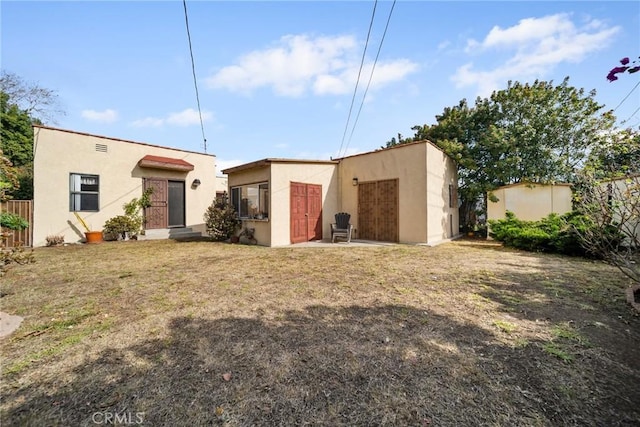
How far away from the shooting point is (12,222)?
23.5ft

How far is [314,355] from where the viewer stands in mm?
2229

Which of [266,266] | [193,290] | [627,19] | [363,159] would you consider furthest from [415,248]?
[627,19]

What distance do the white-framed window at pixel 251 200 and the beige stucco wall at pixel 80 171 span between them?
3.00 m

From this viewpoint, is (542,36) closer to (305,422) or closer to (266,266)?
(266,266)

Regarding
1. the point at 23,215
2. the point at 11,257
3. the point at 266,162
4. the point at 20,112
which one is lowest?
the point at 11,257

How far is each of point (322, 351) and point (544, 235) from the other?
7.51 m

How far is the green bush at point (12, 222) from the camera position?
6926 millimetres

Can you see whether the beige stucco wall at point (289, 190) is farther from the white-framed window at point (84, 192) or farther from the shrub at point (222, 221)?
the white-framed window at point (84, 192)

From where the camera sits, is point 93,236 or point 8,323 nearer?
point 8,323

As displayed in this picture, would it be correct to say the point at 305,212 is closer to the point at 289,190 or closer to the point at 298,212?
the point at 298,212

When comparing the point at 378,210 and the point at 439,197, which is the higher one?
the point at 439,197

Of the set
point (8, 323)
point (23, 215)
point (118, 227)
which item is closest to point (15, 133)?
point (23, 215)

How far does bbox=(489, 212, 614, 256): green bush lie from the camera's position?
247 inches

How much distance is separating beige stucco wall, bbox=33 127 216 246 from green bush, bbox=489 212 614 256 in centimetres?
1218
